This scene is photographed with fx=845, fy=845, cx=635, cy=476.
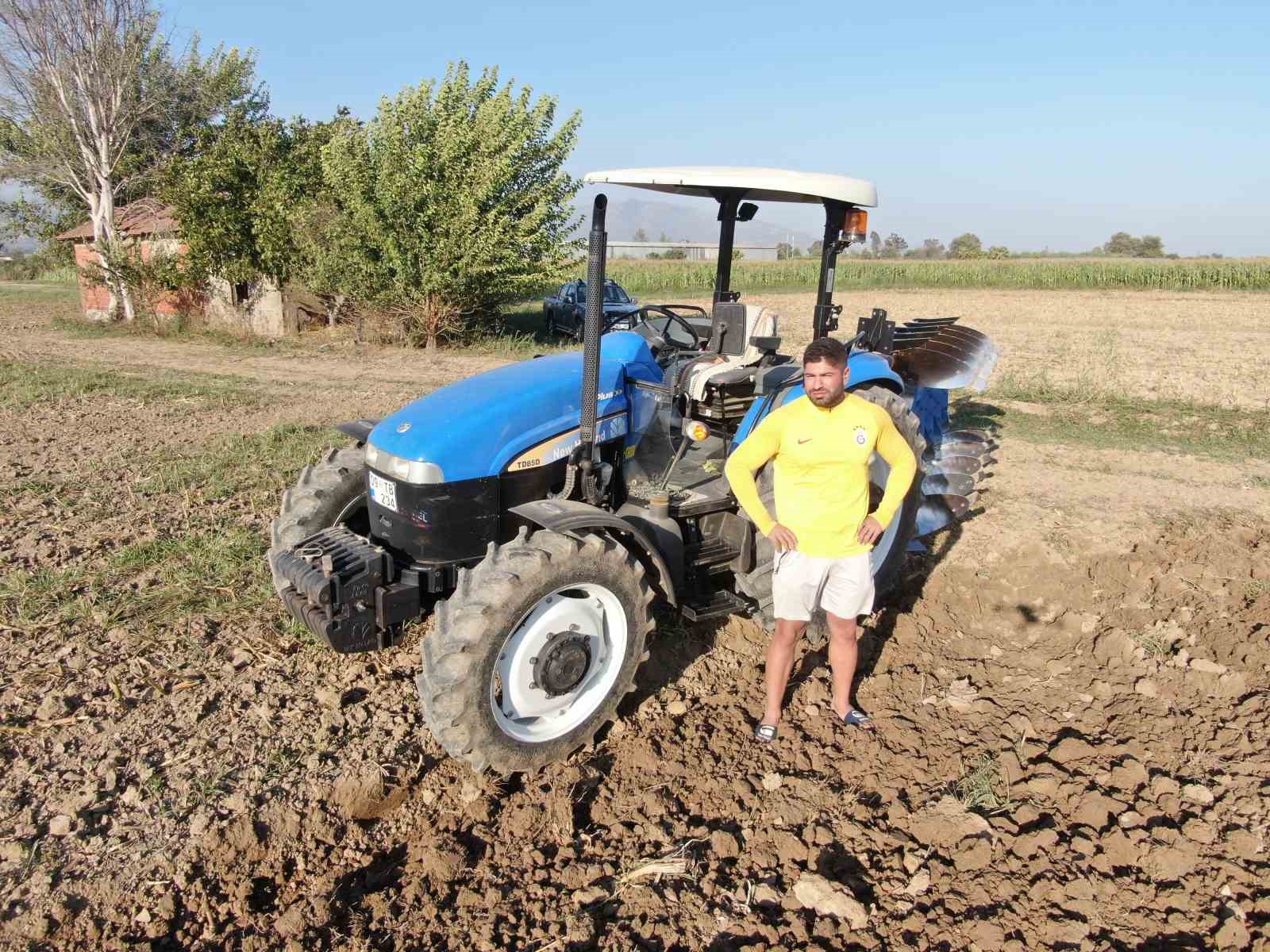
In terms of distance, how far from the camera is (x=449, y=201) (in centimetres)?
1267

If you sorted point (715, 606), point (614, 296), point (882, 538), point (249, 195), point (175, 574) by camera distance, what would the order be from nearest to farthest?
point (715, 606)
point (882, 538)
point (175, 574)
point (249, 195)
point (614, 296)

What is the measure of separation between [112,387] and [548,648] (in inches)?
361

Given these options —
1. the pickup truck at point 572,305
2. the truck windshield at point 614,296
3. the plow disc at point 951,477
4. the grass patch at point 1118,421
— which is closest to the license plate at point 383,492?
the plow disc at point 951,477

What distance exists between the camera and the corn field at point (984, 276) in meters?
35.3

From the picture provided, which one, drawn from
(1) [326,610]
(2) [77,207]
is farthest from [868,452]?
(2) [77,207]

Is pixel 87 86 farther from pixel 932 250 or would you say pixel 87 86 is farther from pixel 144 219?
pixel 932 250

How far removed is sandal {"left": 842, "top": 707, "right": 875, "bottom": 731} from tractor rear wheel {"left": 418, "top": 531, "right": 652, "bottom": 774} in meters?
0.93

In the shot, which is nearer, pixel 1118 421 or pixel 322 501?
pixel 322 501

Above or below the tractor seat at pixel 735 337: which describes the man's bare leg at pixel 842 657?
below

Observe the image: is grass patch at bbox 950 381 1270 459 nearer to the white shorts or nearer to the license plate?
the white shorts

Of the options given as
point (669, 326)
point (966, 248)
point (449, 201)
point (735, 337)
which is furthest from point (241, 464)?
point (966, 248)

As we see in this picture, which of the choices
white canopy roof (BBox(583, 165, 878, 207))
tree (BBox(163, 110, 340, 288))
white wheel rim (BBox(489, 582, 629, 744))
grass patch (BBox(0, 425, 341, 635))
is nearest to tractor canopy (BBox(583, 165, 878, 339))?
white canopy roof (BBox(583, 165, 878, 207))

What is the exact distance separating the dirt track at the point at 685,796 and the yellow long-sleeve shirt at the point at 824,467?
2.89 feet

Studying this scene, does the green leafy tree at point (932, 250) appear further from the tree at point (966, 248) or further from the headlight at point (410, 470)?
the headlight at point (410, 470)
